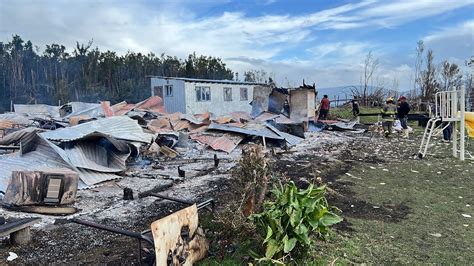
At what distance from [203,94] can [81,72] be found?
1360 cm

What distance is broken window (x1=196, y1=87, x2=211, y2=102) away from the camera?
19750 millimetres

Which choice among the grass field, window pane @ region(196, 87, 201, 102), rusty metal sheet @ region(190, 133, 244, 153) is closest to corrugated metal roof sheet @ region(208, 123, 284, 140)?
rusty metal sheet @ region(190, 133, 244, 153)

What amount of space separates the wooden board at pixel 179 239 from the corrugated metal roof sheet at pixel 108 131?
4.61 metres

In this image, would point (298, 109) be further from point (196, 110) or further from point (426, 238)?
point (426, 238)

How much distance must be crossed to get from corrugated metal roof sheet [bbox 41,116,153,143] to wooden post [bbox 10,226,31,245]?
3381 millimetres

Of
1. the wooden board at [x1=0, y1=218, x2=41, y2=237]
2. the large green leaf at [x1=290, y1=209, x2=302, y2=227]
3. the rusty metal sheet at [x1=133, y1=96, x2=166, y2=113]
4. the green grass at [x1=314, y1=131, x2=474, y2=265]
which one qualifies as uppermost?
the rusty metal sheet at [x1=133, y1=96, x2=166, y2=113]

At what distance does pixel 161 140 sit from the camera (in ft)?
31.2

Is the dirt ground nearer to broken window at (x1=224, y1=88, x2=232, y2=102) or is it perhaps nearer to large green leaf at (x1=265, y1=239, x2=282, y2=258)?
large green leaf at (x1=265, y1=239, x2=282, y2=258)

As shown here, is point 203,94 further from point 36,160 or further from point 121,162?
Result: point 36,160

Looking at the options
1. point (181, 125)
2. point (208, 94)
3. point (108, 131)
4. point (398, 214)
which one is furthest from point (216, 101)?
point (398, 214)

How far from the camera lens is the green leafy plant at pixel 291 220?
2623 millimetres

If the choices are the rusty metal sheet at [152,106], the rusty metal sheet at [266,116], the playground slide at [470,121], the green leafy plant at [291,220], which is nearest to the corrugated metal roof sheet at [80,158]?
the green leafy plant at [291,220]

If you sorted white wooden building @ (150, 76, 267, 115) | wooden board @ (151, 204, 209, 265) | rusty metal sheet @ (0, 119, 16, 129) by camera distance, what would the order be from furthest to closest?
white wooden building @ (150, 76, 267, 115)
rusty metal sheet @ (0, 119, 16, 129)
wooden board @ (151, 204, 209, 265)

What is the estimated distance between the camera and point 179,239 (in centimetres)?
262
